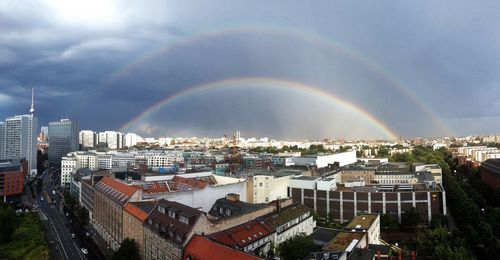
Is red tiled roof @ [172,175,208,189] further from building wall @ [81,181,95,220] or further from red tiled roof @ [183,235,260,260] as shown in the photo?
red tiled roof @ [183,235,260,260]

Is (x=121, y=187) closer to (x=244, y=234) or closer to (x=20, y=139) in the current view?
(x=244, y=234)

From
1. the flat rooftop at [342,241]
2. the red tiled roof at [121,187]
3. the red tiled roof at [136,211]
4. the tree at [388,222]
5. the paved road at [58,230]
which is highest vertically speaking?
the red tiled roof at [121,187]

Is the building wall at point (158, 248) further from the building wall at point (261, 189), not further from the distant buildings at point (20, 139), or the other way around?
the distant buildings at point (20, 139)

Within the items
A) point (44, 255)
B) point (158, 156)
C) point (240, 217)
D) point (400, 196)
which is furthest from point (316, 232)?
point (158, 156)

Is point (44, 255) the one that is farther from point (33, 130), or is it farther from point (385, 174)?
point (33, 130)

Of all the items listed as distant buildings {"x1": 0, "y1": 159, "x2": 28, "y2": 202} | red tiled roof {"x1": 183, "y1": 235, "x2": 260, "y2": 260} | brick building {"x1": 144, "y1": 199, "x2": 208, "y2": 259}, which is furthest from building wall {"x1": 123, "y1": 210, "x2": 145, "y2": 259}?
distant buildings {"x1": 0, "y1": 159, "x2": 28, "y2": 202}

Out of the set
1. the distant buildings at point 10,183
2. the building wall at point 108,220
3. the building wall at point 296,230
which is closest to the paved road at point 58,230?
the building wall at point 108,220
